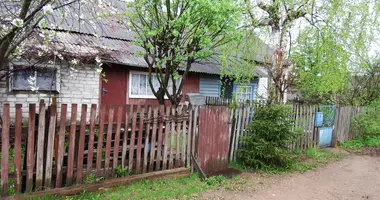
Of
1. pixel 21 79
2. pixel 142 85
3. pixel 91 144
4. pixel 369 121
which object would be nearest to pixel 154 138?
pixel 91 144

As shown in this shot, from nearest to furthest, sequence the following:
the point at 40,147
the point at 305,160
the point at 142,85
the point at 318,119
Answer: the point at 40,147, the point at 305,160, the point at 318,119, the point at 142,85

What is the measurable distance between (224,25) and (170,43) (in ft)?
4.07

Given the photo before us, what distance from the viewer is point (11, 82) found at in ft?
23.1

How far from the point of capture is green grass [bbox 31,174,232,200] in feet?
12.1

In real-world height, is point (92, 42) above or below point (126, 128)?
above

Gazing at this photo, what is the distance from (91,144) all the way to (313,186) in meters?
4.23

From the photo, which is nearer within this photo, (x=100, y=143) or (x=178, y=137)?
(x=100, y=143)

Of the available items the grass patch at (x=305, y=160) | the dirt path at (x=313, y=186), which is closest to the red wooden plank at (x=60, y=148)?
the dirt path at (x=313, y=186)

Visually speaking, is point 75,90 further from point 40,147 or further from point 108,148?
point 40,147

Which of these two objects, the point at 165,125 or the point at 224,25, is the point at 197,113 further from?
the point at 224,25

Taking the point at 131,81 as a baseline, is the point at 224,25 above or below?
above

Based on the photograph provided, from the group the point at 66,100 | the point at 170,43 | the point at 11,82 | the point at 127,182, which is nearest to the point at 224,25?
the point at 170,43

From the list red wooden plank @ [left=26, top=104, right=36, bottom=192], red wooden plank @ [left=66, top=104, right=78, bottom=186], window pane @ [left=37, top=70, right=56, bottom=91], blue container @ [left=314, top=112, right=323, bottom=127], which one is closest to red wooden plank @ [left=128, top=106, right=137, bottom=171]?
red wooden plank @ [left=66, top=104, right=78, bottom=186]

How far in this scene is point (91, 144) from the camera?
3.75 m
